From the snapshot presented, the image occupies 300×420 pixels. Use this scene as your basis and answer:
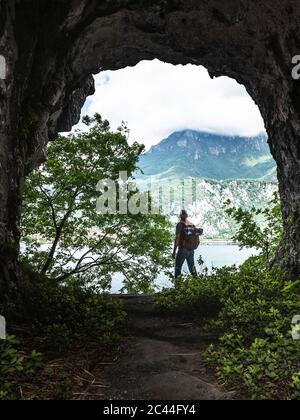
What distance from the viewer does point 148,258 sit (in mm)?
16047

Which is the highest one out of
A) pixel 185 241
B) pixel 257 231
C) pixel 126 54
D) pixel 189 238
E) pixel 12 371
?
pixel 126 54

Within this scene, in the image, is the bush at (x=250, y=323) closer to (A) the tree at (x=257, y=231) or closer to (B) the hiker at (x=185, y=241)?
(A) the tree at (x=257, y=231)

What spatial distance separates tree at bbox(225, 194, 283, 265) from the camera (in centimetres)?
987

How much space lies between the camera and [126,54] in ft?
37.7

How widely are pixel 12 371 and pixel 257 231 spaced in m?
8.08

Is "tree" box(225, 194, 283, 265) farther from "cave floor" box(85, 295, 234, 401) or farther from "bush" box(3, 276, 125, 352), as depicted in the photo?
"bush" box(3, 276, 125, 352)

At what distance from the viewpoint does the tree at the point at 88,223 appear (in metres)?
13.8

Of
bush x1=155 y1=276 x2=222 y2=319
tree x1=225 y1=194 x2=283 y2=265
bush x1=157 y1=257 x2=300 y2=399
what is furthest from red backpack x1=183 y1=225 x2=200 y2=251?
bush x1=155 y1=276 x2=222 y2=319

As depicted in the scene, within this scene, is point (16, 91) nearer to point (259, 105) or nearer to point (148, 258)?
point (259, 105)

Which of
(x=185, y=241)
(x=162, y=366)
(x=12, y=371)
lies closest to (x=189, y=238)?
(x=185, y=241)

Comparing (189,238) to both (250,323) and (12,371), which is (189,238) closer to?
(250,323)

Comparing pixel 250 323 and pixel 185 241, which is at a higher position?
pixel 185 241
